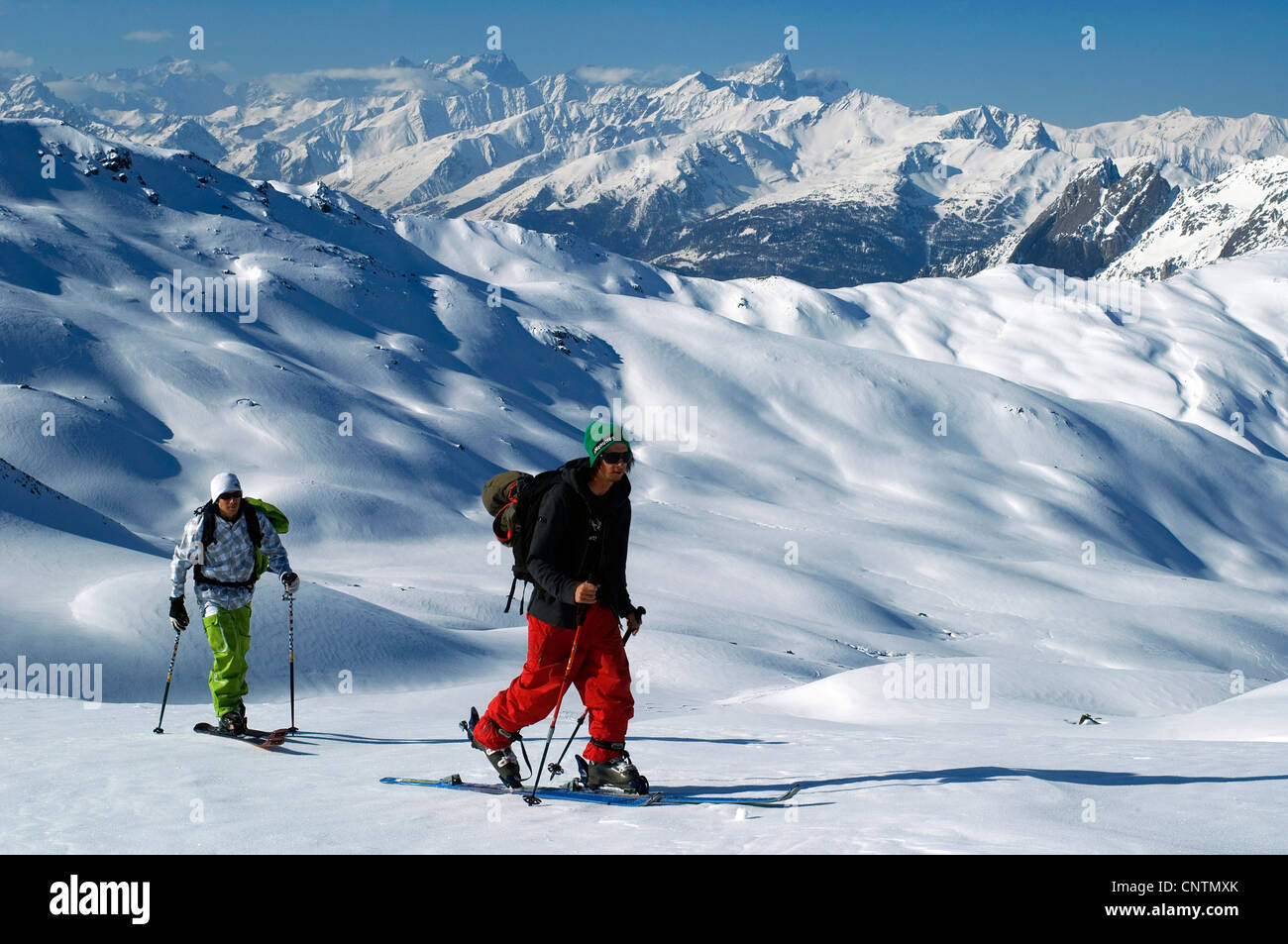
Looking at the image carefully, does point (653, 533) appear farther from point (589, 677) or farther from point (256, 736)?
point (589, 677)

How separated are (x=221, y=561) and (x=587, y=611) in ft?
13.9

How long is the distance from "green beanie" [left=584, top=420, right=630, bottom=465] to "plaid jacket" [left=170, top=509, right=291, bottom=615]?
155 inches

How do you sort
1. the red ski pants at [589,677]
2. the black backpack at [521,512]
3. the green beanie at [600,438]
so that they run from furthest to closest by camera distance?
the red ski pants at [589,677], the black backpack at [521,512], the green beanie at [600,438]

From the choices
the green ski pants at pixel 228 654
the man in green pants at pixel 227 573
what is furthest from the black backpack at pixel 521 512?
the green ski pants at pixel 228 654

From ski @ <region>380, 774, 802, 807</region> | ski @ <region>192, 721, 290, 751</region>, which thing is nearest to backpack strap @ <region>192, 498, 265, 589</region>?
ski @ <region>192, 721, 290, 751</region>

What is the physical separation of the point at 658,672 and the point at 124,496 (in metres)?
34.7

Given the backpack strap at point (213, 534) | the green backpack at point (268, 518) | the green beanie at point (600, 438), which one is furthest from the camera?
the green backpack at point (268, 518)

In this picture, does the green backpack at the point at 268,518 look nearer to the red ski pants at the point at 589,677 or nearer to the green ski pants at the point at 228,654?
the green ski pants at the point at 228,654

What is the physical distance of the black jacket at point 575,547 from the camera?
6.86 metres

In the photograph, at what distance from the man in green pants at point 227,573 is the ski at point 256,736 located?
2.8 inches

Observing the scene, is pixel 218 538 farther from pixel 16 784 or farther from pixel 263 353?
pixel 263 353

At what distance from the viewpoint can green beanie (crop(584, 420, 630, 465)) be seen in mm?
6805

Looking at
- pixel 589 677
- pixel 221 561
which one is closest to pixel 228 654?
pixel 221 561

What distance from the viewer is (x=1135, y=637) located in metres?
40.5
